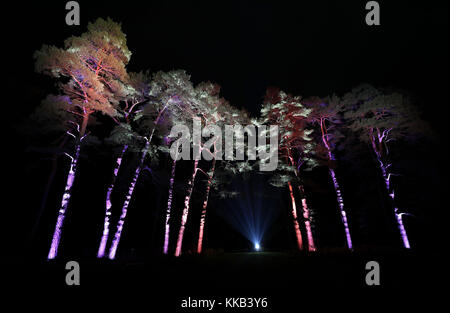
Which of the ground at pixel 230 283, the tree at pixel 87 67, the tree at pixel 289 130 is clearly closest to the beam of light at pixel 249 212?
the tree at pixel 289 130

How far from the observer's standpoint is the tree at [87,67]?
11.0 meters

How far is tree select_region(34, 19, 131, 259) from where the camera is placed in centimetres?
1100

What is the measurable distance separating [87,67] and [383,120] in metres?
19.5

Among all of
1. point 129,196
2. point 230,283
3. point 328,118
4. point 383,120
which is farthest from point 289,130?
point 230,283

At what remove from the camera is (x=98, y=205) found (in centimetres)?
2272

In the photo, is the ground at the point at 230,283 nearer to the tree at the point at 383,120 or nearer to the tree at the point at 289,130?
the tree at the point at 289,130

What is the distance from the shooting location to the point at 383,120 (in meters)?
16.1

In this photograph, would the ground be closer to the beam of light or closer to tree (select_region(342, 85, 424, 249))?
tree (select_region(342, 85, 424, 249))

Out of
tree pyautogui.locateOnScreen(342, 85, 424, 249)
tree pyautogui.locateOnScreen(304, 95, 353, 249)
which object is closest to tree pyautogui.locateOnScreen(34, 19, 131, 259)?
tree pyautogui.locateOnScreen(304, 95, 353, 249)

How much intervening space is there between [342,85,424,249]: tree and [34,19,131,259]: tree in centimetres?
1599

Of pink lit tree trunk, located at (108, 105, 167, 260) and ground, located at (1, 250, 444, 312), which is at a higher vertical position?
pink lit tree trunk, located at (108, 105, 167, 260)
